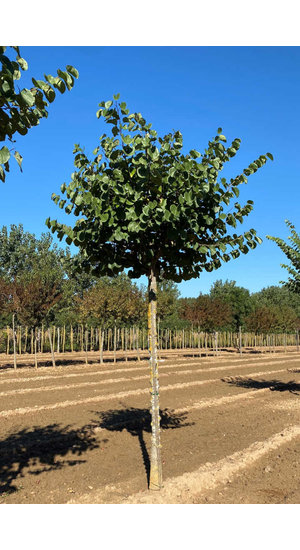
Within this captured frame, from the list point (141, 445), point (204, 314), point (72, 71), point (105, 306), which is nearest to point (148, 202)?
point (72, 71)

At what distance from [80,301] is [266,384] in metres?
14.3

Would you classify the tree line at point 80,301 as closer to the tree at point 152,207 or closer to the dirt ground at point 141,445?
the tree at point 152,207

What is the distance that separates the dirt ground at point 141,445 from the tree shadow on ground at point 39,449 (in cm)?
2

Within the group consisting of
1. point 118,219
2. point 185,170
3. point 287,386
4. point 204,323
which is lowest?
point 287,386

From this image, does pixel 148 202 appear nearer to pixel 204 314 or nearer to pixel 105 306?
pixel 105 306

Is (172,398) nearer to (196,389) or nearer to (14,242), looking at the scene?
(196,389)

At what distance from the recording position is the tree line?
70.3 ft

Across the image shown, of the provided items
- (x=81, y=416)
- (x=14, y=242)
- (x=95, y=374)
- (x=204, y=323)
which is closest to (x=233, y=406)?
(x=81, y=416)

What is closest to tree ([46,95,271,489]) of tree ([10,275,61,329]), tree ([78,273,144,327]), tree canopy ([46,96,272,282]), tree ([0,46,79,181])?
tree canopy ([46,96,272,282])

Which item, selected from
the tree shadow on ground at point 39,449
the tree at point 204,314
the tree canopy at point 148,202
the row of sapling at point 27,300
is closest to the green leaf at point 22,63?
the tree canopy at point 148,202

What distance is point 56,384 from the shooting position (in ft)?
52.4

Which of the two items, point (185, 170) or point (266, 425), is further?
point (266, 425)

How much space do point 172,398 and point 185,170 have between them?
384 inches

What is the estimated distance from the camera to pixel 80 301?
26641 mm
